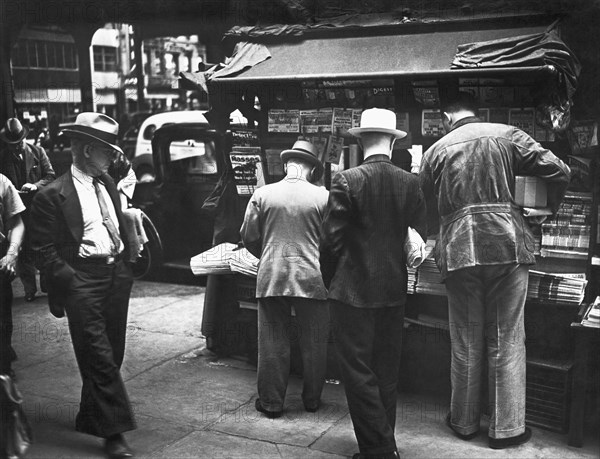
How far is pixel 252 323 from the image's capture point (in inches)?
241

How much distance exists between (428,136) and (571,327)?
2060 mm

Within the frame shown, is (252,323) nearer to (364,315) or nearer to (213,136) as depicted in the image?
(364,315)

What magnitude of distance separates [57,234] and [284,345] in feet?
5.99

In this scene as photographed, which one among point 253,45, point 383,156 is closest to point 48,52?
point 253,45

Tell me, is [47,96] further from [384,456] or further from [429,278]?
[384,456]

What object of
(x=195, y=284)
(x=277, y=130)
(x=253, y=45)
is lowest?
(x=195, y=284)

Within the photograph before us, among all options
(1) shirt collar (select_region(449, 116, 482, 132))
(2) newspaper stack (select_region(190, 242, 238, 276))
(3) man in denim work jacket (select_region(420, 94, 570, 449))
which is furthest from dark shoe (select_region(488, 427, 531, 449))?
(2) newspaper stack (select_region(190, 242, 238, 276))

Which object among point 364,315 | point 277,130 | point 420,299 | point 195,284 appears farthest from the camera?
point 195,284

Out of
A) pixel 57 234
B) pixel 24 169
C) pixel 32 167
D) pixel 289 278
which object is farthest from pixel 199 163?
pixel 57 234

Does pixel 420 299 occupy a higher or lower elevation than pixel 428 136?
lower

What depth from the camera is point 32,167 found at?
26.9 feet

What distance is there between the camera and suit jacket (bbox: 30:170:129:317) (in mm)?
4340

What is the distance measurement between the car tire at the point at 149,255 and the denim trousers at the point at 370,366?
5.23 meters

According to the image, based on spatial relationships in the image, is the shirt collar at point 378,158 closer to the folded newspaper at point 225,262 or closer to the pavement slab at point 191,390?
the folded newspaper at point 225,262
